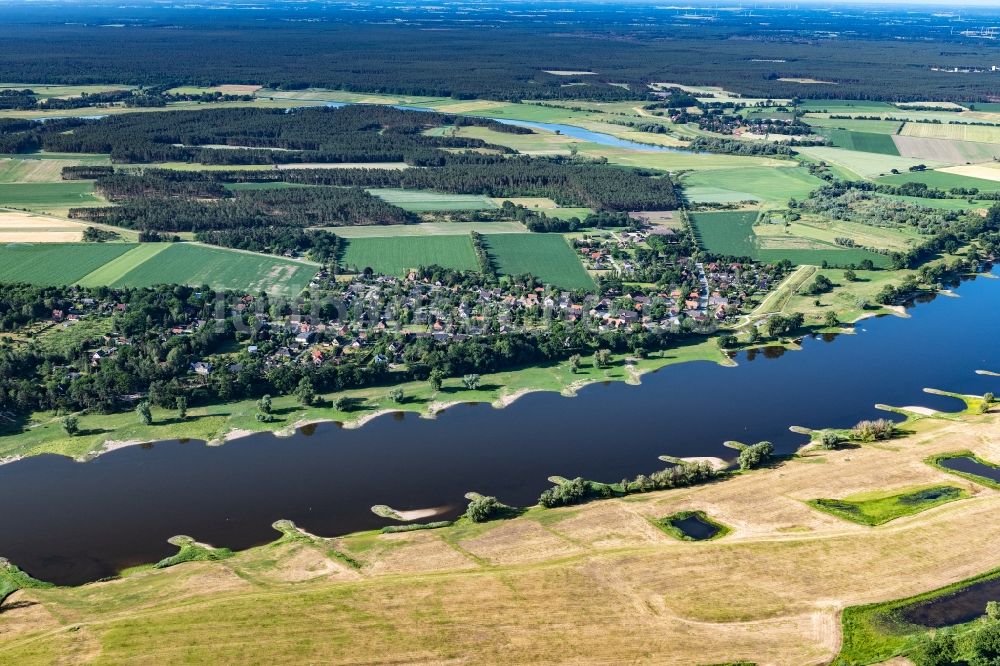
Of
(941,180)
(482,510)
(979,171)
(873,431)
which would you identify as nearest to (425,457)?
(482,510)

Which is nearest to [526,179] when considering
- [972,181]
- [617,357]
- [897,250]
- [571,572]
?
[897,250]

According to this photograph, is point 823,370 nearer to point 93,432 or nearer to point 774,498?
point 774,498

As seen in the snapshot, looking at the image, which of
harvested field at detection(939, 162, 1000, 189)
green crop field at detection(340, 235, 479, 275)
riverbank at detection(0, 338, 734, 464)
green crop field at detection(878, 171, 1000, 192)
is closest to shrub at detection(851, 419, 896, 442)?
riverbank at detection(0, 338, 734, 464)

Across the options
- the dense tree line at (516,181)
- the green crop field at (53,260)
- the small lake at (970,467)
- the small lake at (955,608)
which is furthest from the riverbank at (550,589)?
the dense tree line at (516,181)

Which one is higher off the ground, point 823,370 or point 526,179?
point 526,179

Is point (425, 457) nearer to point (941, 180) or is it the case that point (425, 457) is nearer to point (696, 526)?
point (696, 526)

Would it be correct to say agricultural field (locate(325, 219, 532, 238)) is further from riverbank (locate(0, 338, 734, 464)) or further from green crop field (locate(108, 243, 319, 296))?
riverbank (locate(0, 338, 734, 464))
